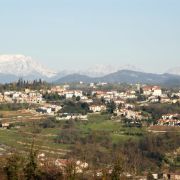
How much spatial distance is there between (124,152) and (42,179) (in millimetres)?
18186

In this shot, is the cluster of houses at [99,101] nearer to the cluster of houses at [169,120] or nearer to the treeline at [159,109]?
the cluster of houses at [169,120]

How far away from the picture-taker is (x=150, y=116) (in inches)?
2233

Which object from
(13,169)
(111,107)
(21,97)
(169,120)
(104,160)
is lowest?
(104,160)

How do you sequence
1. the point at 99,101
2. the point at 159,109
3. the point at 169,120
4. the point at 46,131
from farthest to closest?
1. the point at 99,101
2. the point at 159,109
3. the point at 169,120
4. the point at 46,131

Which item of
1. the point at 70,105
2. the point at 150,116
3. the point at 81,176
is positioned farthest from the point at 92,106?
the point at 81,176

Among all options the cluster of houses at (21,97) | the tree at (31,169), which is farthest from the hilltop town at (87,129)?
the tree at (31,169)

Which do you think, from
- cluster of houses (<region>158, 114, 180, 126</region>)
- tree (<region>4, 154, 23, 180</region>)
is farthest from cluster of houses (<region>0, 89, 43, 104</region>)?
tree (<region>4, 154, 23, 180</region>)

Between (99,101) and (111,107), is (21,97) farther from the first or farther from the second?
(111,107)

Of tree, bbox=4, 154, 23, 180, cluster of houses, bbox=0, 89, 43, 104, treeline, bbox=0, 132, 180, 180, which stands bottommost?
treeline, bbox=0, 132, 180, 180

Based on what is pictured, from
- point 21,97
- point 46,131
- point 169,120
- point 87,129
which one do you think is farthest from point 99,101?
point 46,131

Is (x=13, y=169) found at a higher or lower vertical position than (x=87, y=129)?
higher

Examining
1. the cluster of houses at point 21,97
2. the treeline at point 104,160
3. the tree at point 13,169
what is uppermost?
the cluster of houses at point 21,97

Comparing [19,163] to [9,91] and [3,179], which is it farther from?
[9,91]

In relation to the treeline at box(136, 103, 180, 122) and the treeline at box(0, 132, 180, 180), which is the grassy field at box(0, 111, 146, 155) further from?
the treeline at box(136, 103, 180, 122)
